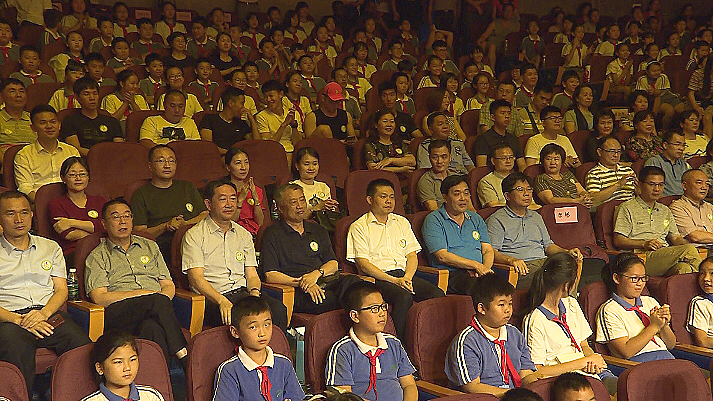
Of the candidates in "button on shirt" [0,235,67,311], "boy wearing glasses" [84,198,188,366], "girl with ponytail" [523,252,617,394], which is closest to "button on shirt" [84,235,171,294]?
"boy wearing glasses" [84,198,188,366]

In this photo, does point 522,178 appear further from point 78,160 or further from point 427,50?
point 427,50

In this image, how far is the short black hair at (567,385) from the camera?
2.69 m

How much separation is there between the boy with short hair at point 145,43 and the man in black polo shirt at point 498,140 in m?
3.46

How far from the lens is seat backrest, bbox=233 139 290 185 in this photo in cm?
513

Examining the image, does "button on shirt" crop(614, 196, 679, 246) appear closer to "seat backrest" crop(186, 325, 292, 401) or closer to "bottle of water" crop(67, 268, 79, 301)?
"seat backrest" crop(186, 325, 292, 401)

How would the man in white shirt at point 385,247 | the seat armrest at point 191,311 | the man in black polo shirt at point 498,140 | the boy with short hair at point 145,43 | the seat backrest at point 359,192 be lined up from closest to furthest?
1. the seat armrest at point 191,311
2. the man in white shirt at point 385,247
3. the seat backrest at point 359,192
4. the man in black polo shirt at point 498,140
5. the boy with short hair at point 145,43

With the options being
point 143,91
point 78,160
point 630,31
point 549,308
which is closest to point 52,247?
point 78,160

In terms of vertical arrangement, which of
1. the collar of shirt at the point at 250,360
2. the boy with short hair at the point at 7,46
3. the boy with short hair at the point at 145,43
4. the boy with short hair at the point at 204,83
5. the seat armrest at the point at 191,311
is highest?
the boy with short hair at the point at 145,43

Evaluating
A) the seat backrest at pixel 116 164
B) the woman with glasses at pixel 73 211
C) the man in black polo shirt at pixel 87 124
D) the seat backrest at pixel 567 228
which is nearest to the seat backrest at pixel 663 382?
the seat backrest at pixel 567 228

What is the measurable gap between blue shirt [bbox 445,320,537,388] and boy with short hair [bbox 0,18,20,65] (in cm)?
501

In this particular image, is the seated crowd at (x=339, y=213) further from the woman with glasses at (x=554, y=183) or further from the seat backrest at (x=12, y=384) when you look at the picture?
the seat backrest at (x=12, y=384)

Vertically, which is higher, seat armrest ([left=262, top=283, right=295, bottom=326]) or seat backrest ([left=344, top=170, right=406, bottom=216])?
seat backrest ([left=344, top=170, right=406, bottom=216])

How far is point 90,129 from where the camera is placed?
525 centimetres

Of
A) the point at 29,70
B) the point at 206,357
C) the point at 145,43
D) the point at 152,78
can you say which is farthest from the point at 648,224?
the point at 145,43
